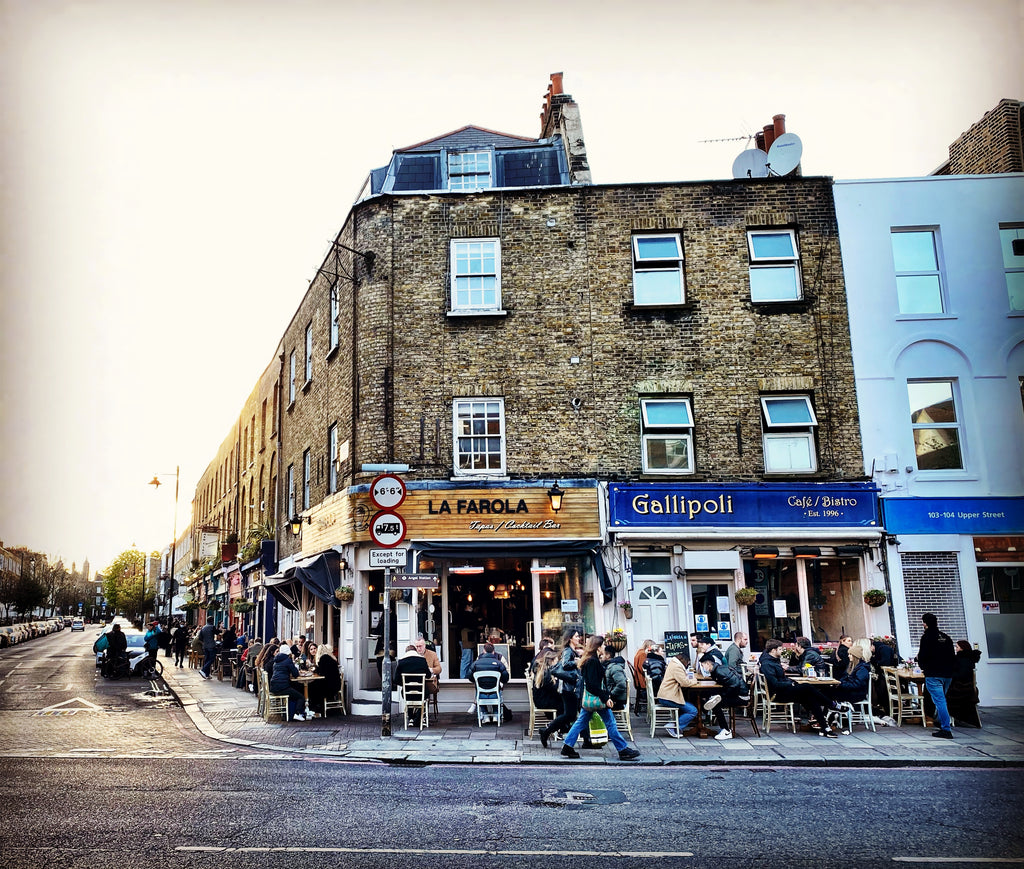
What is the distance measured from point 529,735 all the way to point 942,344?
11.9m

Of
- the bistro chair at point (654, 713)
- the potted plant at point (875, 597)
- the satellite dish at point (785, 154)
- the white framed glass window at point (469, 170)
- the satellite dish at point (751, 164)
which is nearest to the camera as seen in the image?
the bistro chair at point (654, 713)

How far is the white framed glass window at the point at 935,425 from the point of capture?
669 inches

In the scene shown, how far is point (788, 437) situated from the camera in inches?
676

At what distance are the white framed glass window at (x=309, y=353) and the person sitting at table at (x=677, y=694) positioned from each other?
1300 cm

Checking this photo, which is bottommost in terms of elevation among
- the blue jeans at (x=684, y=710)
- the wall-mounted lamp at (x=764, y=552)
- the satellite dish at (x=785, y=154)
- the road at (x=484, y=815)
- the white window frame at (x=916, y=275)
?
the road at (x=484, y=815)

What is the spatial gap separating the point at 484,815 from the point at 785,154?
52.6ft

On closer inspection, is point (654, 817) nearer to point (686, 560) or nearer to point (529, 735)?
point (529, 735)

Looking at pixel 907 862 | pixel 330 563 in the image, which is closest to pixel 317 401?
pixel 330 563

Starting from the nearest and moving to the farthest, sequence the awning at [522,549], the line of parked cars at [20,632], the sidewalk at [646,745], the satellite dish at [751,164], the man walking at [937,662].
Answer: the sidewalk at [646,745]
the man walking at [937,662]
the awning at [522,549]
the satellite dish at [751,164]
the line of parked cars at [20,632]

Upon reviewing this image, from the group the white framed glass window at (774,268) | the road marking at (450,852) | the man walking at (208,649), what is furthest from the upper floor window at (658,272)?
the man walking at (208,649)

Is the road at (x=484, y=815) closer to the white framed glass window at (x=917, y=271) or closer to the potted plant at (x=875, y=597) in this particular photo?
the potted plant at (x=875, y=597)

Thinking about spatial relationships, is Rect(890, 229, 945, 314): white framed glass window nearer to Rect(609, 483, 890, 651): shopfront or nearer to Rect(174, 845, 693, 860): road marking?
Rect(609, 483, 890, 651): shopfront

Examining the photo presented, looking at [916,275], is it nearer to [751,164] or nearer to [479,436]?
[751,164]

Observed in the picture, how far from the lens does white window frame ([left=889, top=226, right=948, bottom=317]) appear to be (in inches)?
693
